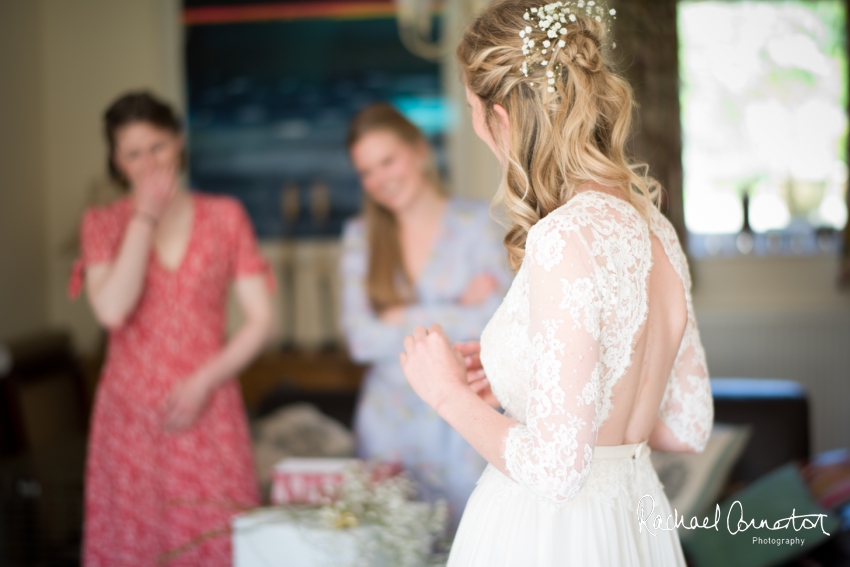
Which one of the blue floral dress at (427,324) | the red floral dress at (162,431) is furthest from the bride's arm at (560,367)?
the blue floral dress at (427,324)

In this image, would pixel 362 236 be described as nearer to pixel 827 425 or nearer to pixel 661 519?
pixel 661 519

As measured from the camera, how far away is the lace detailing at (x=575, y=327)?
0.97 metres

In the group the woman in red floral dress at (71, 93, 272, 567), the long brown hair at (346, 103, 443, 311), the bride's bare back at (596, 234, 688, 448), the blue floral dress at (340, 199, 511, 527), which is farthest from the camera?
the long brown hair at (346, 103, 443, 311)

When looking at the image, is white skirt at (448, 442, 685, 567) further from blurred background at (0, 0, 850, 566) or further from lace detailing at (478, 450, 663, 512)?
blurred background at (0, 0, 850, 566)

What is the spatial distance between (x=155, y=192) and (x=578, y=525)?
4.21ft

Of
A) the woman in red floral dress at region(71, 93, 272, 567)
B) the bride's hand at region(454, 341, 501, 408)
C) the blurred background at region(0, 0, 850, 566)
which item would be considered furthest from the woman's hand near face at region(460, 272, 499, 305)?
the blurred background at region(0, 0, 850, 566)

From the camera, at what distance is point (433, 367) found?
1.17m

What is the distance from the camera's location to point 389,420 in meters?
2.30

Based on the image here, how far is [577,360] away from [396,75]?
3.78m

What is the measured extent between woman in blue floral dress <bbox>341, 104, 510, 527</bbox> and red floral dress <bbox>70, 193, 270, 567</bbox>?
16.8 inches

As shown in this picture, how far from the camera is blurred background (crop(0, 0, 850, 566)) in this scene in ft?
13.5
